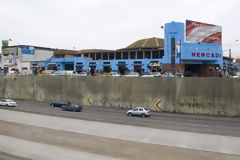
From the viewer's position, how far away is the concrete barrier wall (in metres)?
31.2

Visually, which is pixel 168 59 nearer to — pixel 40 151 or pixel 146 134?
pixel 146 134

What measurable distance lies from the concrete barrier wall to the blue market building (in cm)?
1936

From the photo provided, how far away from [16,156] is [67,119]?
916 cm

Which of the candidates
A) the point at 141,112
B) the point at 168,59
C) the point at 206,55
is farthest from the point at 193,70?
the point at 141,112

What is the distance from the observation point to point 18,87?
52281 mm

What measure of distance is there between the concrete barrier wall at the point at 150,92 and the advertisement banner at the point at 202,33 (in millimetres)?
28922

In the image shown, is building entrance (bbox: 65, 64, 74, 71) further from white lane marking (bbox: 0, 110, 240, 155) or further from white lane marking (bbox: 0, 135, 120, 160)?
white lane marking (bbox: 0, 135, 120, 160)

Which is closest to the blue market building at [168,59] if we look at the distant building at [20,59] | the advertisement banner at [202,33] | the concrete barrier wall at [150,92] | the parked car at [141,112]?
the advertisement banner at [202,33]

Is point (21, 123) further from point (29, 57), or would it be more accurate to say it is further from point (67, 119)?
point (29, 57)

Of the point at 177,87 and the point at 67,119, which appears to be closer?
the point at 67,119

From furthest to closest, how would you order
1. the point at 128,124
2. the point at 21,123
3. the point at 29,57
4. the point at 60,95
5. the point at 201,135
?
the point at 29,57, the point at 60,95, the point at 21,123, the point at 128,124, the point at 201,135

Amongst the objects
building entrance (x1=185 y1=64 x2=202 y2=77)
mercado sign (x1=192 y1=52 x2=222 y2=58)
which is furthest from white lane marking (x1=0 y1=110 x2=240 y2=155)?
building entrance (x1=185 y1=64 x2=202 y2=77)

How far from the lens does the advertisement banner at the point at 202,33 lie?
59.1m

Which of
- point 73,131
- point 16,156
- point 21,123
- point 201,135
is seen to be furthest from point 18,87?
point 201,135
